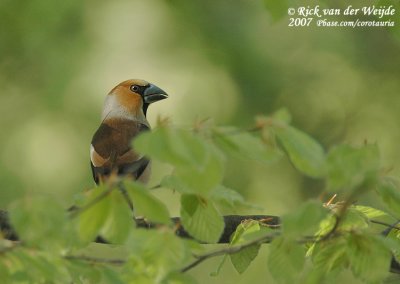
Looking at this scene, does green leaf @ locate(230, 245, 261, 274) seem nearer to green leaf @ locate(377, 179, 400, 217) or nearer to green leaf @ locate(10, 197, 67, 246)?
green leaf @ locate(377, 179, 400, 217)

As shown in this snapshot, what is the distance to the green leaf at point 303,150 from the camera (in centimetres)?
191

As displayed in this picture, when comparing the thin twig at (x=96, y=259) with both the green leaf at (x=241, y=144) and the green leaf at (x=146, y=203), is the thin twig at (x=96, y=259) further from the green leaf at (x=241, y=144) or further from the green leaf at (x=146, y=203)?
the green leaf at (x=241, y=144)

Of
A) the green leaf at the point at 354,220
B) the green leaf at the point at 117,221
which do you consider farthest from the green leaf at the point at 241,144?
the green leaf at the point at 354,220

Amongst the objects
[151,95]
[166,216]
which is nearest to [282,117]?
[166,216]

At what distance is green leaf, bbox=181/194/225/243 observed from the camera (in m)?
2.28

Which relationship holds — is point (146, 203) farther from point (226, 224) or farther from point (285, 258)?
point (226, 224)

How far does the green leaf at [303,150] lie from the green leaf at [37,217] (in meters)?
0.47

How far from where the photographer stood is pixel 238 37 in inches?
282

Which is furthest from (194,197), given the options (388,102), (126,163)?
(388,102)

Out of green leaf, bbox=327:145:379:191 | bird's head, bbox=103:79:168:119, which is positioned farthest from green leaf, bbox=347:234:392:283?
bird's head, bbox=103:79:168:119

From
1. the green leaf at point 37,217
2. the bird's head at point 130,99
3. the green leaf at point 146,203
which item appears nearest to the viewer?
→ the green leaf at point 37,217

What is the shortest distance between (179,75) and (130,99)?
1.40 meters

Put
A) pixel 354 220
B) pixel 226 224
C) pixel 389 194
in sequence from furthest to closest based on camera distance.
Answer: pixel 226 224 < pixel 354 220 < pixel 389 194

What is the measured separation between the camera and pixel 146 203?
6.38ft
